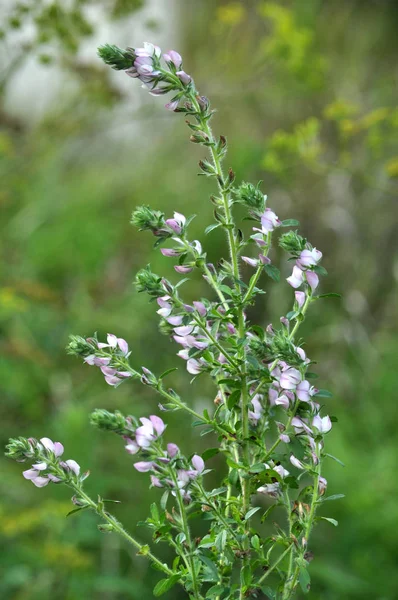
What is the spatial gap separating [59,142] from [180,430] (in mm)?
1647

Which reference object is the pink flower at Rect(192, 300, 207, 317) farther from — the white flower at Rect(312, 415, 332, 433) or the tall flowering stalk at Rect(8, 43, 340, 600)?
the white flower at Rect(312, 415, 332, 433)

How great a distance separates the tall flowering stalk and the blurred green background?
4.47ft

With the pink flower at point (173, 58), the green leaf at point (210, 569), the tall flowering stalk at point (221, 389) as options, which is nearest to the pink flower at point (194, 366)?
the tall flowering stalk at point (221, 389)

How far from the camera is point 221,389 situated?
3.08ft

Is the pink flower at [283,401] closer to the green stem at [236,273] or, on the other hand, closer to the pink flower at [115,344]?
the green stem at [236,273]

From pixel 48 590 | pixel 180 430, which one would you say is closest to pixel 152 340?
pixel 180 430

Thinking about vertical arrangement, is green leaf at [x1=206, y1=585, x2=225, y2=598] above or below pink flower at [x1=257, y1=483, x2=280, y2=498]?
below

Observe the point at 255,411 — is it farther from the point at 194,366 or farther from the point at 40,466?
the point at 40,466

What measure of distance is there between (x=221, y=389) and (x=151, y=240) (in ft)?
9.88

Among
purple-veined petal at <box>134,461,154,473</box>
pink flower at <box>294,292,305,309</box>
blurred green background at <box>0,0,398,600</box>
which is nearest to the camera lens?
purple-veined petal at <box>134,461,154,473</box>

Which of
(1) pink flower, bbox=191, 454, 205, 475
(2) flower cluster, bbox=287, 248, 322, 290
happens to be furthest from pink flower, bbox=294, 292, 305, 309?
(1) pink flower, bbox=191, 454, 205, 475

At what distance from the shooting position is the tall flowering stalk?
2.74ft

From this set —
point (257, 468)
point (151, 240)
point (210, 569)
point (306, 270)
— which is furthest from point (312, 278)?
point (151, 240)

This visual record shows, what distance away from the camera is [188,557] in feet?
2.86
